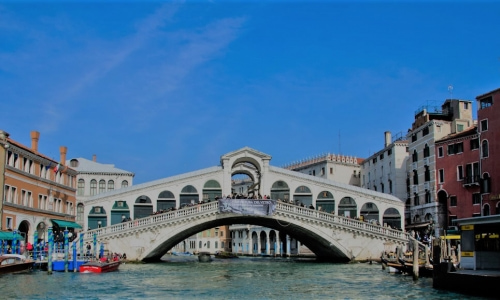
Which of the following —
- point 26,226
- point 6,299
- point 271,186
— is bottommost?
point 6,299

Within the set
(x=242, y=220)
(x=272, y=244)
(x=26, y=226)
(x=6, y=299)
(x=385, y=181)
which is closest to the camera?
(x=6, y=299)

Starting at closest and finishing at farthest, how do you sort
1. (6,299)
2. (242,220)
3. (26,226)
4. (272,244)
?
(6,299), (26,226), (242,220), (272,244)

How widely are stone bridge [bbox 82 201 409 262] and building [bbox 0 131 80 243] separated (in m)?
3.35

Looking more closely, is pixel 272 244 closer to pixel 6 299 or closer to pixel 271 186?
pixel 271 186

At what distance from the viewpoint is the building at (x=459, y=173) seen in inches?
1539

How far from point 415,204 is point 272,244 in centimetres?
2856

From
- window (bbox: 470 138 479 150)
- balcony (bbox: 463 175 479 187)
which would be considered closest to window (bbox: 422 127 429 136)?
window (bbox: 470 138 479 150)

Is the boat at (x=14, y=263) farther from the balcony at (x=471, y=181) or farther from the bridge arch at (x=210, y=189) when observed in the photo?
the balcony at (x=471, y=181)

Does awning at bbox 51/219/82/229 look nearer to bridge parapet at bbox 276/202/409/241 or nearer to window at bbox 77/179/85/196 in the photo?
window at bbox 77/179/85/196

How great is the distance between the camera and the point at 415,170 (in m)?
45.4

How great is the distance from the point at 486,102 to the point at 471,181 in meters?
4.86

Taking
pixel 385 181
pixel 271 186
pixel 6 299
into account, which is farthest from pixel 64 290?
pixel 385 181

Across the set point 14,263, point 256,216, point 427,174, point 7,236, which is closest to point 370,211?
point 427,174

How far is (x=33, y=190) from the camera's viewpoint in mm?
36625
